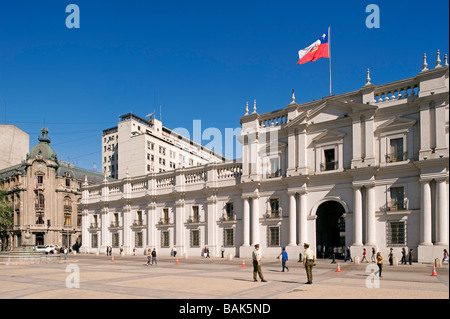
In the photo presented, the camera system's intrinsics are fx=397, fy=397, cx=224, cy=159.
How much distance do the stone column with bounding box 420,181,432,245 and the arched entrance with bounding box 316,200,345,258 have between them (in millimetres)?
8816

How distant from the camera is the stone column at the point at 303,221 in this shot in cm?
3812

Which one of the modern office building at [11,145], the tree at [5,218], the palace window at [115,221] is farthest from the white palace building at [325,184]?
the modern office building at [11,145]

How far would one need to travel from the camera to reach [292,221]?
3900cm

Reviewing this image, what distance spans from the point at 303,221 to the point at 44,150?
187 ft

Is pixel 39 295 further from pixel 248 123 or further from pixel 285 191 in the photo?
pixel 248 123

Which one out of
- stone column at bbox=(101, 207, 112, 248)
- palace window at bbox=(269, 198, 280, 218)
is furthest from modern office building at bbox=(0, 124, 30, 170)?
palace window at bbox=(269, 198, 280, 218)

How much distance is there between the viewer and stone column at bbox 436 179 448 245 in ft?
101

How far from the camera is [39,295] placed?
591 inches

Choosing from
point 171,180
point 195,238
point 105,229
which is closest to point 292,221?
point 195,238

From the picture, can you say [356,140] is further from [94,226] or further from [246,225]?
[94,226]

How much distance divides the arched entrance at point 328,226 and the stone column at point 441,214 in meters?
10.1

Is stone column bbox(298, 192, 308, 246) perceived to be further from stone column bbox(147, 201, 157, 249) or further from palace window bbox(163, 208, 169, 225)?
stone column bbox(147, 201, 157, 249)

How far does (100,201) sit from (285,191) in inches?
1167

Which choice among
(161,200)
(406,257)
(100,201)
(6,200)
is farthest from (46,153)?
(406,257)
